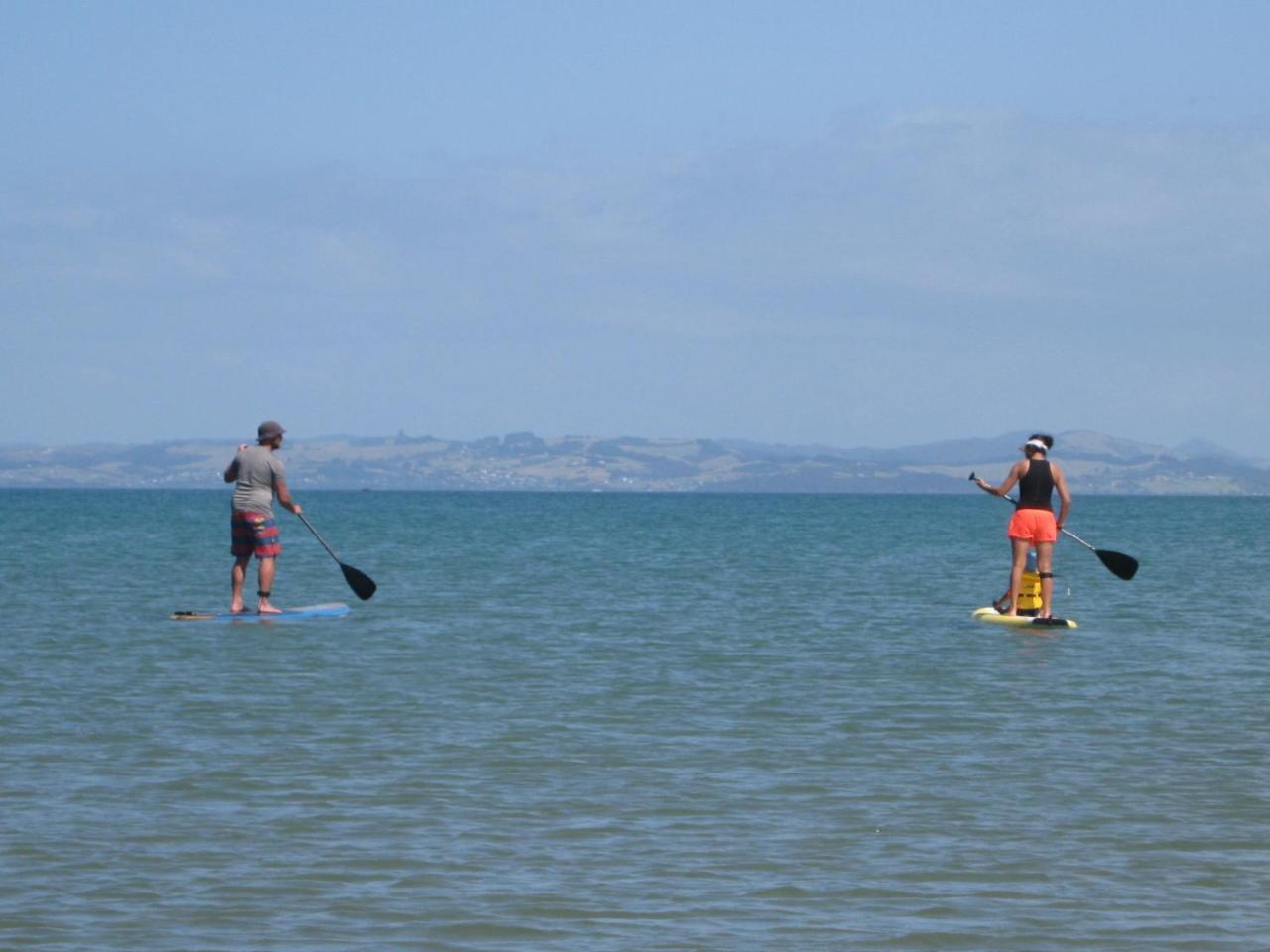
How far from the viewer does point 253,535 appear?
62.0 feet

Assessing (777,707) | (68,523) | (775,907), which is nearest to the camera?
(775,907)

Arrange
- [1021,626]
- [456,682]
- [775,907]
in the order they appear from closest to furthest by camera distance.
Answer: [775,907] → [456,682] → [1021,626]

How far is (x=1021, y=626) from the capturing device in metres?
19.9

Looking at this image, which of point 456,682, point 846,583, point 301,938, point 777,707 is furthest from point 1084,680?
point 846,583

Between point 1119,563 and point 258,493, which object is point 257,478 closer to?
point 258,493

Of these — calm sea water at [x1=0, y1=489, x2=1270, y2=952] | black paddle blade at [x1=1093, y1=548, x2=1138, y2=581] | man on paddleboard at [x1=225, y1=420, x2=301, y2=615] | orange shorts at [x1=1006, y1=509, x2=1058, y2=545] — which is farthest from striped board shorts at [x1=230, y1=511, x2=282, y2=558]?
black paddle blade at [x1=1093, y1=548, x2=1138, y2=581]

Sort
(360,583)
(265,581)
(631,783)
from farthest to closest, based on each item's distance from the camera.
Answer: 1. (360,583)
2. (265,581)
3. (631,783)

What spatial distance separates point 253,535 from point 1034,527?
7538mm

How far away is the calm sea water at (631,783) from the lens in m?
7.19

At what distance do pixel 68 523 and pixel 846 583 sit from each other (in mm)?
48140

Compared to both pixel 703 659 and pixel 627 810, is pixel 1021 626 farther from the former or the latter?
pixel 627 810

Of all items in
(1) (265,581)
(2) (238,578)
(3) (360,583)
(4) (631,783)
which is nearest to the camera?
(4) (631,783)

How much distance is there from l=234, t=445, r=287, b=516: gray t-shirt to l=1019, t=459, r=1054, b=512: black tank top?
23.5 ft

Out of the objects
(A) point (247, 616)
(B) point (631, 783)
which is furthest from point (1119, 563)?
(B) point (631, 783)
